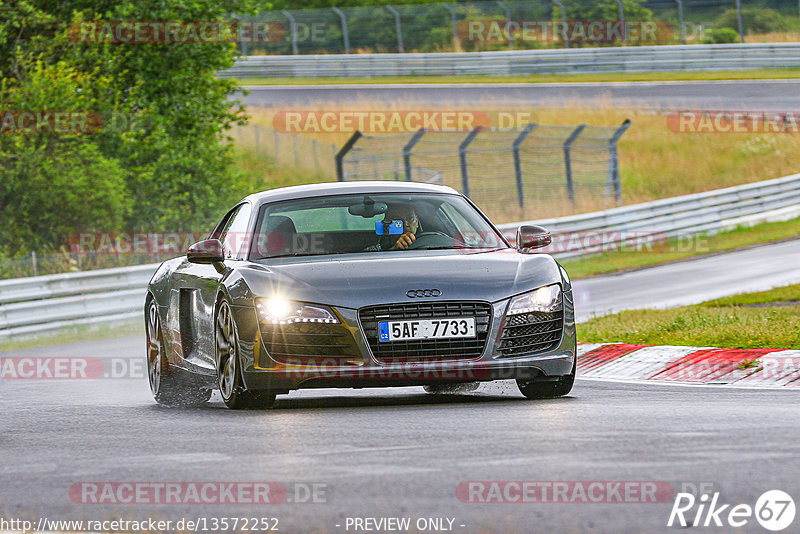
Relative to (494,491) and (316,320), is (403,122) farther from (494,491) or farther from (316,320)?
(494,491)

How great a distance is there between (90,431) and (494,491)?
334cm

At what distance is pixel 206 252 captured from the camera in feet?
29.5

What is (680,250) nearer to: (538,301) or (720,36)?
(538,301)

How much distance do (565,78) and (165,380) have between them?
35230 mm

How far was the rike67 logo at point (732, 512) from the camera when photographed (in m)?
4.79

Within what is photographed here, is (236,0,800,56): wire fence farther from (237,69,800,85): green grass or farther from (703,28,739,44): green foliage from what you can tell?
(237,69,800,85): green grass

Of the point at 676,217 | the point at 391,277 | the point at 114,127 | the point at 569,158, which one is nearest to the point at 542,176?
the point at 569,158

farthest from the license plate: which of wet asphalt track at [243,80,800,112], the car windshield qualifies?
wet asphalt track at [243,80,800,112]

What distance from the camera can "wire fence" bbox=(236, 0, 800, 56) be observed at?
43594mm

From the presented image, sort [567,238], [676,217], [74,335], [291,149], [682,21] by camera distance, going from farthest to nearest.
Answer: [682,21] → [291,149] → [676,217] → [567,238] → [74,335]

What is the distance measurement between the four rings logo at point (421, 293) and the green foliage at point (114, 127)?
61.1ft

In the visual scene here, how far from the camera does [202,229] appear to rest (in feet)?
94.1

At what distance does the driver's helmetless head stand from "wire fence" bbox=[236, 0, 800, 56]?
3494 centimetres

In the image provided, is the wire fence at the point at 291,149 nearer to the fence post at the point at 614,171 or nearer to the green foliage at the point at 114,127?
the green foliage at the point at 114,127
